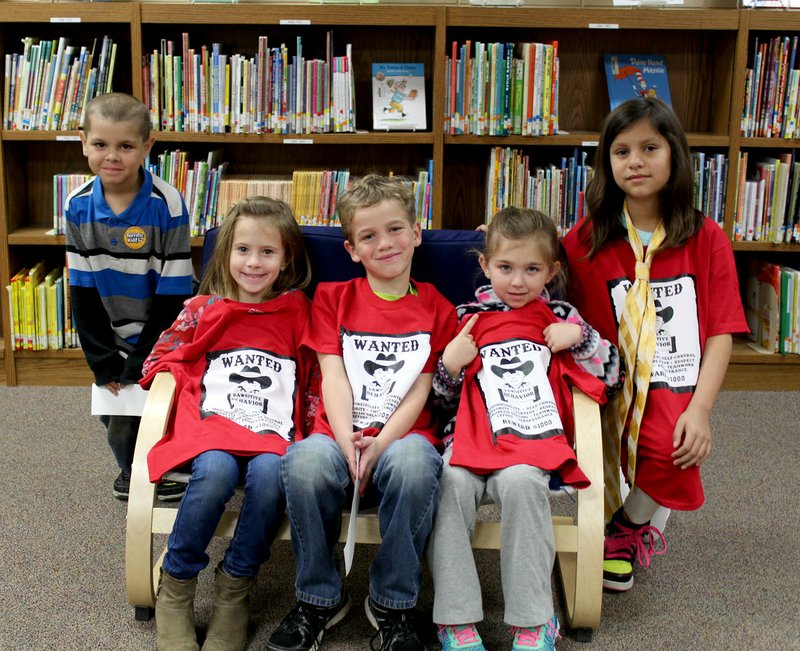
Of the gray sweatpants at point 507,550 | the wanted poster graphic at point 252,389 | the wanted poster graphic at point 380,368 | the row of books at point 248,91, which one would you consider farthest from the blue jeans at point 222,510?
the row of books at point 248,91

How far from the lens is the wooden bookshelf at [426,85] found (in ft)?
11.6

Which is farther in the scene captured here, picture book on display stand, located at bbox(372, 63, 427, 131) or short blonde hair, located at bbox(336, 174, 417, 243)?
picture book on display stand, located at bbox(372, 63, 427, 131)

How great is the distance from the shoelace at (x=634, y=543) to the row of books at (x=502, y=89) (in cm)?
180

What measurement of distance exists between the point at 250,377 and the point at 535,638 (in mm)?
830

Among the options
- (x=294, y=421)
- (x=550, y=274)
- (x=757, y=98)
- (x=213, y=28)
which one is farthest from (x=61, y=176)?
(x=757, y=98)

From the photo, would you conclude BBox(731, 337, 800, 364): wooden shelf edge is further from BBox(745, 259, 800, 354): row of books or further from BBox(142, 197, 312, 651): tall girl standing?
BBox(142, 197, 312, 651): tall girl standing

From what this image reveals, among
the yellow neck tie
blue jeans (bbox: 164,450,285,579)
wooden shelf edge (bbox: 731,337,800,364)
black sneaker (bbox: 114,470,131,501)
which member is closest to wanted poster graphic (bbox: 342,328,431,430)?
blue jeans (bbox: 164,450,285,579)

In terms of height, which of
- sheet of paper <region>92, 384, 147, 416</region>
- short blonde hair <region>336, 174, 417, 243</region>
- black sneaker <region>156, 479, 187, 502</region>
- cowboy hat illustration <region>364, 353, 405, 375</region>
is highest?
short blonde hair <region>336, 174, 417, 243</region>

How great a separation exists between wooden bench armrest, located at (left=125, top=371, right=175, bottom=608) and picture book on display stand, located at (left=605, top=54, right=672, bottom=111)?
2.48 m

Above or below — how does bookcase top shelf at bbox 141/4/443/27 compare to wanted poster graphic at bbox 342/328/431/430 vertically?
above

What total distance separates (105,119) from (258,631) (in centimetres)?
133

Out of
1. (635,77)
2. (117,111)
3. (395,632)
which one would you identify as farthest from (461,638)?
(635,77)

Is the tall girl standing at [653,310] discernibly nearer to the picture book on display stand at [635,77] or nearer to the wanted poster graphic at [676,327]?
the wanted poster graphic at [676,327]

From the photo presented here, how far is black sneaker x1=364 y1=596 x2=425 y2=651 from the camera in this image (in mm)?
1910
